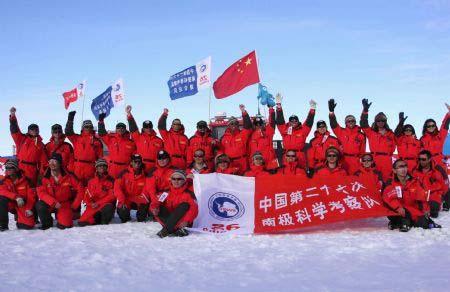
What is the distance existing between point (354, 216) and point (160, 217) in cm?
294

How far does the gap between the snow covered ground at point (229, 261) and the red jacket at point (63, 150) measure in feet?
8.87

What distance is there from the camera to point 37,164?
29.7 ft

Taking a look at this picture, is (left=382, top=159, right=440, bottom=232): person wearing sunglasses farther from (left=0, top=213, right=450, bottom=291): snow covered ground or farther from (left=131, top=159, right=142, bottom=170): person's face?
(left=131, top=159, right=142, bottom=170): person's face

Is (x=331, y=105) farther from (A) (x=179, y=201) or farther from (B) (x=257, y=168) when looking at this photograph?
(A) (x=179, y=201)

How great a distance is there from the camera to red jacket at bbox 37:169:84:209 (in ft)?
24.3

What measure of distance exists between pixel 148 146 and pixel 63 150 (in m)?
1.87

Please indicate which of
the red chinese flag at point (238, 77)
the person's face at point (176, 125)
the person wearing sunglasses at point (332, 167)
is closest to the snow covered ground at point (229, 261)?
the person wearing sunglasses at point (332, 167)

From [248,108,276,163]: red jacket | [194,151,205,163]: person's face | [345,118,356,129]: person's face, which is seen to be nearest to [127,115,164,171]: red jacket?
[194,151,205,163]: person's face

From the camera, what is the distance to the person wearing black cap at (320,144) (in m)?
8.85

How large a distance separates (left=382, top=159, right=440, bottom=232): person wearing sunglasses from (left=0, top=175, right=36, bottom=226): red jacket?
5849 millimetres

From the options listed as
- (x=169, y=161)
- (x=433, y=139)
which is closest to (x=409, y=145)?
(x=433, y=139)

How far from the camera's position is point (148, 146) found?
8977 mm

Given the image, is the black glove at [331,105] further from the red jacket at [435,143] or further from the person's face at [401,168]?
the person's face at [401,168]

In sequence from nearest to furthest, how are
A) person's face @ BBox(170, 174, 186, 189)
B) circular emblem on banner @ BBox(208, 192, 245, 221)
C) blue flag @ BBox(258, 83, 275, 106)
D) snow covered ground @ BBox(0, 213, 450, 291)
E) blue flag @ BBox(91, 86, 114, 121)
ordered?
snow covered ground @ BBox(0, 213, 450, 291), person's face @ BBox(170, 174, 186, 189), circular emblem on banner @ BBox(208, 192, 245, 221), blue flag @ BBox(91, 86, 114, 121), blue flag @ BBox(258, 83, 275, 106)
